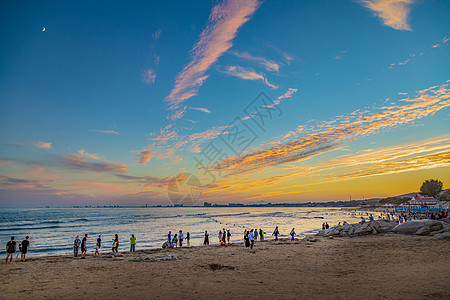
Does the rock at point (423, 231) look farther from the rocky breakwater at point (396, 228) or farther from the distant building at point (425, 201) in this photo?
the distant building at point (425, 201)

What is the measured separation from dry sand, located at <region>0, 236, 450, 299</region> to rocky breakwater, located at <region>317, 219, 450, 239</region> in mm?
10377

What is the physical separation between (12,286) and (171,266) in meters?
8.01

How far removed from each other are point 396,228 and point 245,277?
27.4 metres

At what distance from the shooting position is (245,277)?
12.6m

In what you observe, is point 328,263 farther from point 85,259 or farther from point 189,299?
point 85,259

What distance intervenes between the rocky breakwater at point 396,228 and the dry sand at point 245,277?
34.0ft

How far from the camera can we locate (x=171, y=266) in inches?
621

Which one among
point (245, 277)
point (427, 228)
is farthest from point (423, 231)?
Answer: point (245, 277)

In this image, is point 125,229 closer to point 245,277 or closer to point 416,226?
point 245,277

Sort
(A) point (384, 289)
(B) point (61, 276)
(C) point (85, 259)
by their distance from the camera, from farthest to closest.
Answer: (C) point (85, 259)
(B) point (61, 276)
(A) point (384, 289)

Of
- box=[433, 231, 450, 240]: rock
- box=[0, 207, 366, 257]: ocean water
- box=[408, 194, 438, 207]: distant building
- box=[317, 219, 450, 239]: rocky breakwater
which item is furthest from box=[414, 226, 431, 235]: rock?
box=[408, 194, 438, 207]: distant building

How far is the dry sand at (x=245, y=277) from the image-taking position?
990cm

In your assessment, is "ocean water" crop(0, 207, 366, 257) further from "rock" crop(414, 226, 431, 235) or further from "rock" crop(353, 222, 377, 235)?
"rock" crop(414, 226, 431, 235)

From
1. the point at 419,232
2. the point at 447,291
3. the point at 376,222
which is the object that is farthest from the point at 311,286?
the point at 376,222
